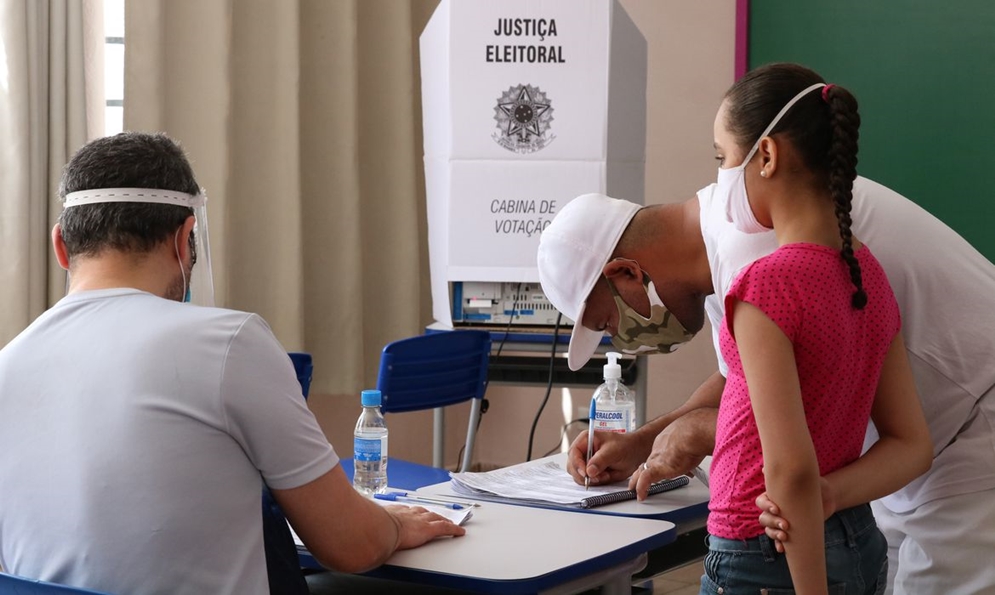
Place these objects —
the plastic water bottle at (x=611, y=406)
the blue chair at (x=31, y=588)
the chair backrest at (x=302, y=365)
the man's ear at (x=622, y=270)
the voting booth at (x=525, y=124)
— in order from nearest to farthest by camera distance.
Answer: the blue chair at (x=31, y=588)
the man's ear at (x=622, y=270)
the plastic water bottle at (x=611, y=406)
the chair backrest at (x=302, y=365)
the voting booth at (x=525, y=124)

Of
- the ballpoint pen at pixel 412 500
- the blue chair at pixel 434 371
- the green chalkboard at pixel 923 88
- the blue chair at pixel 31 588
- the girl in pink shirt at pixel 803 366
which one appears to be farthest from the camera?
the green chalkboard at pixel 923 88

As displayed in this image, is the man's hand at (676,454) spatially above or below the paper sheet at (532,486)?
above

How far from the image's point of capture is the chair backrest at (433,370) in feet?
9.95

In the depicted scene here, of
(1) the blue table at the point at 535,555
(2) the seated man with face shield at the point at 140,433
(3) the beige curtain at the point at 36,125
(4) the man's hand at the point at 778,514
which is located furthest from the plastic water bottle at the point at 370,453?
(3) the beige curtain at the point at 36,125

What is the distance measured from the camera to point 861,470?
1.40 metres

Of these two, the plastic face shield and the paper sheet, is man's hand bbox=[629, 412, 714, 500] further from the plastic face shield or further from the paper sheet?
the plastic face shield

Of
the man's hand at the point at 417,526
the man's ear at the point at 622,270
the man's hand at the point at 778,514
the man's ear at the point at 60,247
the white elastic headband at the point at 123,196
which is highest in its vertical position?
the white elastic headband at the point at 123,196

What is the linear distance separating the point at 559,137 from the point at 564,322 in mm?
553

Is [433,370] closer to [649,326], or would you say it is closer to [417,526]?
[649,326]

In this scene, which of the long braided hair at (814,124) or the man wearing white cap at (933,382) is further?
the man wearing white cap at (933,382)

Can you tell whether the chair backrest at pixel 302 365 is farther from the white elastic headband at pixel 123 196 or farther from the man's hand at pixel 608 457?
the white elastic headband at pixel 123 196

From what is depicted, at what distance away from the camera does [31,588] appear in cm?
111

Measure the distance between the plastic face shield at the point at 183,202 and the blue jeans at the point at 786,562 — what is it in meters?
0.84

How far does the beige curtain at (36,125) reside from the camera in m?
3.05
